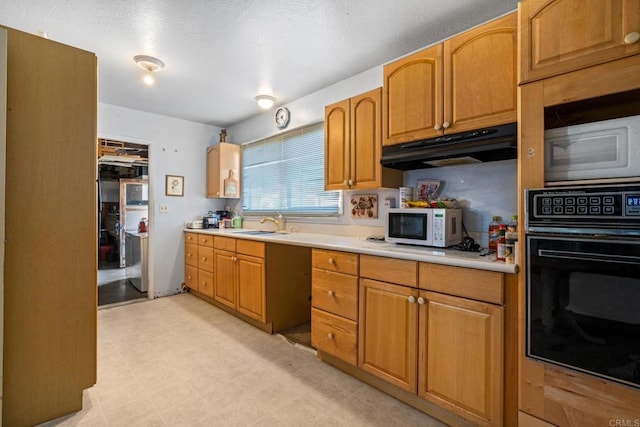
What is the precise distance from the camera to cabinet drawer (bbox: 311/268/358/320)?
1969 millimetres

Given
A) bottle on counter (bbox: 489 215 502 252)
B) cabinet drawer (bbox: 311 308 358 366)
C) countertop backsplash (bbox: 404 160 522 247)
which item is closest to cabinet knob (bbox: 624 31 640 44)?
countertop backsplash (bbox: 404 160 522 247)

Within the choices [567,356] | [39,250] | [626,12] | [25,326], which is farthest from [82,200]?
[626,12]

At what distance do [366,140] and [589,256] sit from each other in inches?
61.9

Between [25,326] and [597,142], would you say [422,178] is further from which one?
[25,326]

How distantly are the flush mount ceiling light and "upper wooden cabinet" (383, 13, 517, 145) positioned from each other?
6.20ft

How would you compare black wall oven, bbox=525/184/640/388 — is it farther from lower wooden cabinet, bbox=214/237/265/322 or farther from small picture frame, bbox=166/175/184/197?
small picture frame, bbox=166/175/184/197

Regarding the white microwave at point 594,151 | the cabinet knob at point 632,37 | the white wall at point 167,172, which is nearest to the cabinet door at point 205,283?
the white wall at point 167,172

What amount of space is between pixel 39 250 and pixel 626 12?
2809 millimetres

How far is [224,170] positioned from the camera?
4.09 m

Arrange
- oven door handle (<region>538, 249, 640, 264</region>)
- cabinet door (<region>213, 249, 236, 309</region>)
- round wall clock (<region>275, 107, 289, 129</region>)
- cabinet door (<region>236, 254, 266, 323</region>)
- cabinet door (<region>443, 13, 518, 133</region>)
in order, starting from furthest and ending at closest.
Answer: round wall clock (<region>275, 107, 289, 129</region>) < cabinet door (<region>213, 249, 236, 309</region>) < cabinet door (<region>236, 254, 266, 323</region>) < cabinet door (<region>443, 13, 518, 133</region>) < oven door handle (<region>538, 249, 640, 264</region>)

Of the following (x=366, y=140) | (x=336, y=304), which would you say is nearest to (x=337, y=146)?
(x=366, y=140)

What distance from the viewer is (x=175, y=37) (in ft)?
7.06

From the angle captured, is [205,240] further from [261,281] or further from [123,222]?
[123,222]

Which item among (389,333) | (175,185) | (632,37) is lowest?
(389,333)
